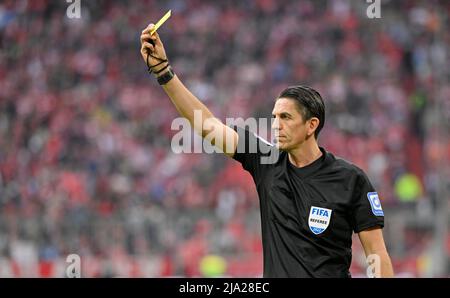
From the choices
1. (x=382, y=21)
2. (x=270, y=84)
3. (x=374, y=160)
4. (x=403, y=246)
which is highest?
(x=382, y=21)

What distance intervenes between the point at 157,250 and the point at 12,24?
26.2 feet

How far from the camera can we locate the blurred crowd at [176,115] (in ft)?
41.2

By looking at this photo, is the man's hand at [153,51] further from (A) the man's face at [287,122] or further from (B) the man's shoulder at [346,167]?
(B) the man's shoulder at [346,167]

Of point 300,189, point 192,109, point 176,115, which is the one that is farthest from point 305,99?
point 176,115

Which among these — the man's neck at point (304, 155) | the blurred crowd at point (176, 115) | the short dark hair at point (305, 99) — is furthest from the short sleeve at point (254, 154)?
the blurred crowd at point (176, 115)

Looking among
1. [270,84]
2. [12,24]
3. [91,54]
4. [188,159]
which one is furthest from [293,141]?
[12,24]

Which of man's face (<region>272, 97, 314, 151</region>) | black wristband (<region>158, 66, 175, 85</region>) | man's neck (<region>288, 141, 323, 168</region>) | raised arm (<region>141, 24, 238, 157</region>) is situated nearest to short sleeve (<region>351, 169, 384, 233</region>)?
man's neck (<region>288, 141, 323, 168</region>)

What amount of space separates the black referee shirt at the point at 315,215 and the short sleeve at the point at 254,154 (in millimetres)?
72

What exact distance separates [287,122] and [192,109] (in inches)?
18.0

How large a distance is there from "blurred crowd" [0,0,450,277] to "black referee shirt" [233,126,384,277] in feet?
25.6

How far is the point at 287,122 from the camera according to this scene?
415 cm

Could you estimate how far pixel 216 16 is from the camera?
18719 mm

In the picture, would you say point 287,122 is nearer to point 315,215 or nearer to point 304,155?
point 304,155

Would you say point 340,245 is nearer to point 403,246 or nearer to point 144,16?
point 403,246
